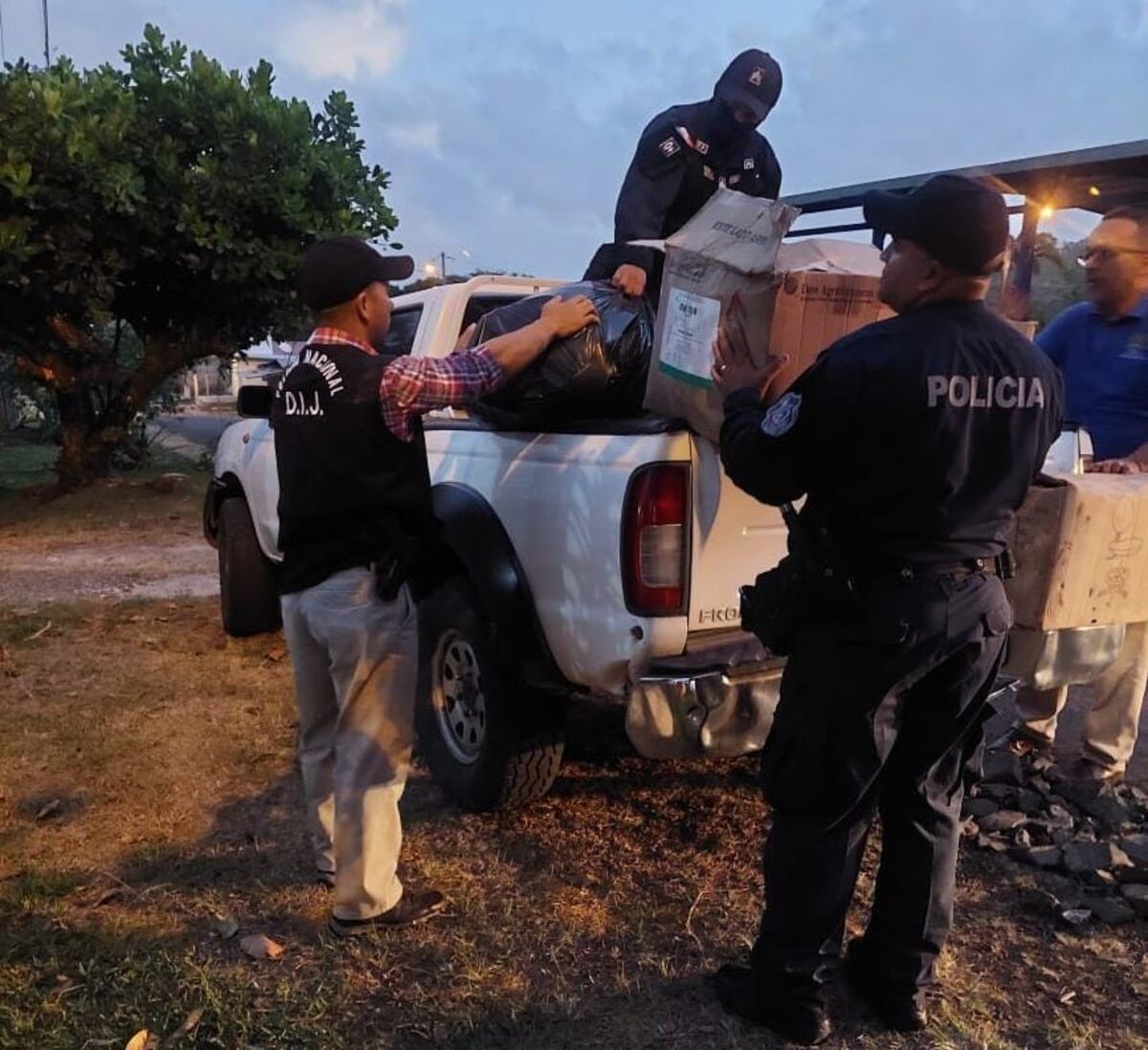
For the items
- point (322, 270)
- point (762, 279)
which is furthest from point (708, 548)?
point (322, 270)

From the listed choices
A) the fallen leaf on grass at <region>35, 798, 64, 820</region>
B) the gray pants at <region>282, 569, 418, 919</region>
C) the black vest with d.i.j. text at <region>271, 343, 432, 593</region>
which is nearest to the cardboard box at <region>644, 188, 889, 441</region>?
the black vest with d.i.j. text at <region>271, 343, 432, 593</region>

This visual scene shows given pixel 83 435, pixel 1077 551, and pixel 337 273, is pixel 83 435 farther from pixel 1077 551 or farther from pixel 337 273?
pixel 1077 551

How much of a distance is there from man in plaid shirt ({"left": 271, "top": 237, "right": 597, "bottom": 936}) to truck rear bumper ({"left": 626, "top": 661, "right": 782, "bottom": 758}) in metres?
0.68

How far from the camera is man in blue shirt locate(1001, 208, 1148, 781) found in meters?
Answer: 3.91

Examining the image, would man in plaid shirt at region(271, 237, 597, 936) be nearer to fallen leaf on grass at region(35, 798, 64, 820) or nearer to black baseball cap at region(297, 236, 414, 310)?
black baseball cap at region(297, 236, 414, 310)

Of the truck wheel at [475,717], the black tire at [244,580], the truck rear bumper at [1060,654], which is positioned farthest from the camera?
the black tire at [244,580]

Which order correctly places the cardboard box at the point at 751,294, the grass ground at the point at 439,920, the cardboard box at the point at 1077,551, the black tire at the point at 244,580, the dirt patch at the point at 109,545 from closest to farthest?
the grass ground at the point at 439,920 < the cardboard box at the point at 751,294 < the cardboard box at the point at 1077,551 < the black tire at the point at 244,580 < the dirt patch at the point at 109,545

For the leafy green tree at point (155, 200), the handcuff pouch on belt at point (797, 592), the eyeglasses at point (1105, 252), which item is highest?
the leafy green tree at point (155, 200)

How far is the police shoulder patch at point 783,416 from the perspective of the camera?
7.52ft

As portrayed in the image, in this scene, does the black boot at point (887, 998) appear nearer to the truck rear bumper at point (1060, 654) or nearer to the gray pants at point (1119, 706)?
the truck rear bumper at point (1060, 654)

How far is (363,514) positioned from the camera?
2.85 metres

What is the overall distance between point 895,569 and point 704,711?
2.75 feet

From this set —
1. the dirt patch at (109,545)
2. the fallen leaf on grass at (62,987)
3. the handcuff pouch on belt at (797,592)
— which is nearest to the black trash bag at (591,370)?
the handcuff pouch on belt at (797,592)

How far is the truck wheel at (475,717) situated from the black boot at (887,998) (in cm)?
127
